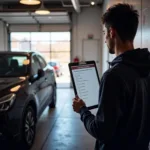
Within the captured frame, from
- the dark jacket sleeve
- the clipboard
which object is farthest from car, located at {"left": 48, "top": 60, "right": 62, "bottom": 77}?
the dark jacket sleeve

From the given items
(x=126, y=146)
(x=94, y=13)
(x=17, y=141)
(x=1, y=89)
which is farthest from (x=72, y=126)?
(x=94, y=13)

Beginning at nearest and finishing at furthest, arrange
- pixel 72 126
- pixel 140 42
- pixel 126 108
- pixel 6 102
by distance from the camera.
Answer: pixel 126 108, pixel 140 42, pixel 6 102, pixel 72 126

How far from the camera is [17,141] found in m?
3.68

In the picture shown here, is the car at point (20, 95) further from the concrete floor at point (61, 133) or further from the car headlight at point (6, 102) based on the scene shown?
the concrete floor at point (61, 133)

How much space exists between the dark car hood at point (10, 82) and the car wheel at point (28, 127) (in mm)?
438

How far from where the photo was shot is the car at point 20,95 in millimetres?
3490

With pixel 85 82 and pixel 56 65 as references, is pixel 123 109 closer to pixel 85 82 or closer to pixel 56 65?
pixel 85 82

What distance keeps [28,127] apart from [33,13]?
25.4 ft

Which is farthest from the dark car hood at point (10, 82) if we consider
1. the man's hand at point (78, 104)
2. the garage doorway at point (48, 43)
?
the garage doorway at point (48, 43)

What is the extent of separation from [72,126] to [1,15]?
7497 millimetres

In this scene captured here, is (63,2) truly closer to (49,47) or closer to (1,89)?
(49,47)

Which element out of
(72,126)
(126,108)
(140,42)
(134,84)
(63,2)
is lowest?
(72,126)

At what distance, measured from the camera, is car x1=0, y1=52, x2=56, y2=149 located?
3490 mm

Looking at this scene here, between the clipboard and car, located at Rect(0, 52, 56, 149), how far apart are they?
2.01 metres
